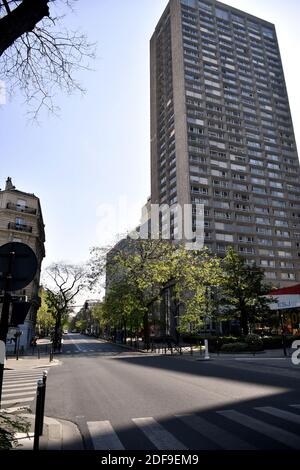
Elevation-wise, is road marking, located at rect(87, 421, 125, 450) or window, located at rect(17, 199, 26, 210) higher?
window, located at rect(17, 199, 26, 210)

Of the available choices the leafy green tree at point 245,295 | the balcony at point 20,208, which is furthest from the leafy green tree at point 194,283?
the balcony at point 20,208

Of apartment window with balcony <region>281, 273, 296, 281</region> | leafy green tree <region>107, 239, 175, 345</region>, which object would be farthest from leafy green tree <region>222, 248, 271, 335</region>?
apartment window with balcony <region>281, 273, 296, 281</region>

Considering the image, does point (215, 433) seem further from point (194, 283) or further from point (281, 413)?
point (194, 283)

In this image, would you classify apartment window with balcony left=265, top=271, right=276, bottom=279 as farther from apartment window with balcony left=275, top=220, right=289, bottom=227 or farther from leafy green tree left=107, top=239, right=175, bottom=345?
leafy green tree left=107, top=239, right=175, bottom=345

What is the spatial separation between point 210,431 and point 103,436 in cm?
177

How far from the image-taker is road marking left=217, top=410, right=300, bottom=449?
4924 millimetres

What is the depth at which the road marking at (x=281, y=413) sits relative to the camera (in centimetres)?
620

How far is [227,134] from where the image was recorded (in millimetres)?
73500

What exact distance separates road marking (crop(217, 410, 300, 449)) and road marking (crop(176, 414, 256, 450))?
0.53 m

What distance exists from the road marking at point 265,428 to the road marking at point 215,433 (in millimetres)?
532

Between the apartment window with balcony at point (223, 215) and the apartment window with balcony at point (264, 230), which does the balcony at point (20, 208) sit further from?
the apartment window with balcony at point (264, 230)

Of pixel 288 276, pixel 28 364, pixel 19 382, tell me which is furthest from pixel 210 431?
pixel 288 276

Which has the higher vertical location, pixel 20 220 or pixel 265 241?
pixel 265 241
